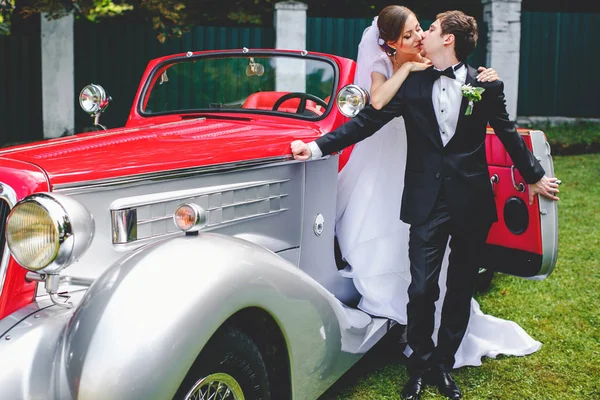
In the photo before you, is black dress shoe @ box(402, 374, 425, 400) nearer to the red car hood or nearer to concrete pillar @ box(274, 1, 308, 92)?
the red car hood

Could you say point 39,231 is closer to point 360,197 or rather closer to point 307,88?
point 360,197

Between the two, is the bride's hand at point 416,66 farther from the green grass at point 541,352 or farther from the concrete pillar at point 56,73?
the concrete pillar at point 56,73

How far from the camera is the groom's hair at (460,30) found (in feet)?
10.2

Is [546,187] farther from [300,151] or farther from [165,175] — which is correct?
[165,175]

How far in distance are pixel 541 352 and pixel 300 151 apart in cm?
180

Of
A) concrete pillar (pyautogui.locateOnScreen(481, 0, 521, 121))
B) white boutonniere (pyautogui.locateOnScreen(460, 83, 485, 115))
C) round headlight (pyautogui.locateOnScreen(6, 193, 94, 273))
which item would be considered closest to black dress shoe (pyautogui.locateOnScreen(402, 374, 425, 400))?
white boutonniere (pyautogui.locateOnScreen(460, 83, 485, 115))

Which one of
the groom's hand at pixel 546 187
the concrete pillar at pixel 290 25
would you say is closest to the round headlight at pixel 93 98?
the groom's hand at pixel 546 187

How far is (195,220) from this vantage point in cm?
224

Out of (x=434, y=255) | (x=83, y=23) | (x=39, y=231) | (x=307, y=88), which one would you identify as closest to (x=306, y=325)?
(x=434, y=255)

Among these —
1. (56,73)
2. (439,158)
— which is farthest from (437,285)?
(56,73)

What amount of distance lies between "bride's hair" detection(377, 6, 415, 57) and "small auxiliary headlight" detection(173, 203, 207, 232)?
1593 mm

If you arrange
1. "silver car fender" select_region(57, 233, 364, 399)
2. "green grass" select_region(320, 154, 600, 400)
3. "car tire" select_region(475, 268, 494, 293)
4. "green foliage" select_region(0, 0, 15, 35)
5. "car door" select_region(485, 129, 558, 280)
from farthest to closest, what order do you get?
"green foliage" select_region(0, 0, 15, 35) < "car tire" select_region(475, 268, 494, 293) < "car door" select_region(485, 129, 558, 280) < "green grass" select_region(320, 154, 600, 400) < "silver car fender" select_region(57, 233, 364, 399)

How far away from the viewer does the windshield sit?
3758 mm

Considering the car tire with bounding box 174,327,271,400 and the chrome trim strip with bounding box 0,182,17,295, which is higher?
the chrome trim strip with bounding box 0,182,17,295
